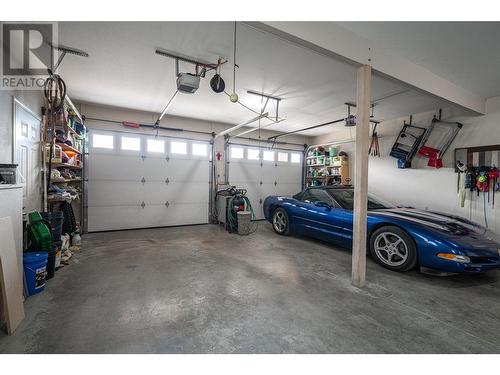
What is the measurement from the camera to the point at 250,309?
2.02 m

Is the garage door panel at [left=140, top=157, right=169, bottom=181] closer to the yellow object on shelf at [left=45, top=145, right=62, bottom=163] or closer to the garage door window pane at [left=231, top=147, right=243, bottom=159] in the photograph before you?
the garage door window pane at [left=231, top=147, right=243, bottom=159]

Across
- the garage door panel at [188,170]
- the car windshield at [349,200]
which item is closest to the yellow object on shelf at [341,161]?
the car windshield at [349,200]

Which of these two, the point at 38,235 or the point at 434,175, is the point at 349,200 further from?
the point at 38,235

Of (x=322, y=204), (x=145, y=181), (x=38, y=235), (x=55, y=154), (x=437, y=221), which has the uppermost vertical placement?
(x=55, y=154)

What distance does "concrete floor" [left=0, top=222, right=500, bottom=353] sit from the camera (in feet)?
5.16

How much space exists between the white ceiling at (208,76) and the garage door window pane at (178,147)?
0.79m

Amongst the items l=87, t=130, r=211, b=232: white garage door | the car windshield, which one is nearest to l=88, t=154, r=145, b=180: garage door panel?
l=87, t=130, r=211, b=232: white garage door

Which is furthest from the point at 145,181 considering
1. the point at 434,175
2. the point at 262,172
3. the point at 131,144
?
the point at 434,175

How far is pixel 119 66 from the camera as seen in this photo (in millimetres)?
3109

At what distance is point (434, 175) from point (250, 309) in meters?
4.73

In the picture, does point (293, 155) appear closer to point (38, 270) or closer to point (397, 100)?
point (397, 100)

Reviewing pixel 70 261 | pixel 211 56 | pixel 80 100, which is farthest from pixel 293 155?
pixel 70 261

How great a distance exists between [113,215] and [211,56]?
4.09 m

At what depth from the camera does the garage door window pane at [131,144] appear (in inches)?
205
